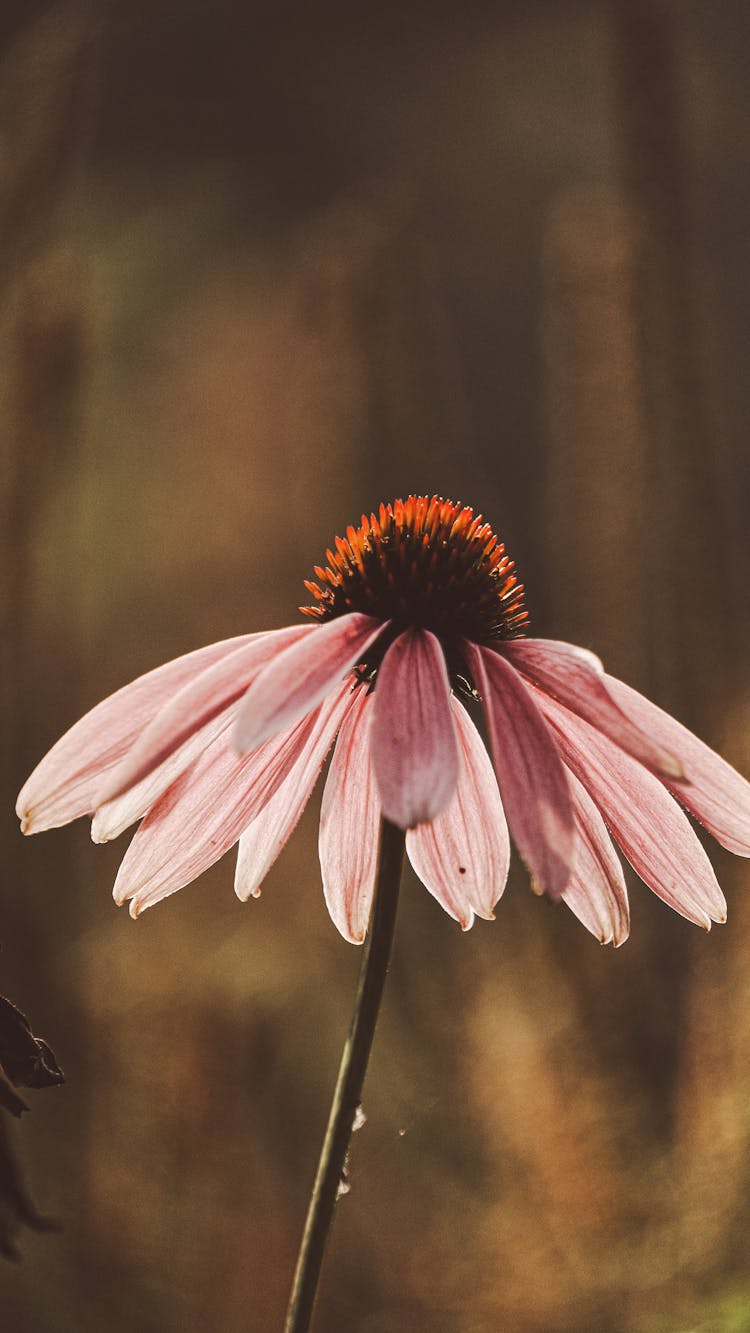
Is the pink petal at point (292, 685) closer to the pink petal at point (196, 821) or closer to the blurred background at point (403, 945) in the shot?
the pink petal at point (196, 821)

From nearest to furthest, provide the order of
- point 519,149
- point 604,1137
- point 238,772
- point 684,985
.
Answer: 1. point 238,772
2. point 604,1137
3. point 684,985
4. point 519,149

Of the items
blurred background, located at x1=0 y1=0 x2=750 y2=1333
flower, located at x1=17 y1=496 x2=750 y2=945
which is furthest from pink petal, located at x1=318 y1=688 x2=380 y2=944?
blurred background, located at x1=0 y1=0 x2=750 y2=1333

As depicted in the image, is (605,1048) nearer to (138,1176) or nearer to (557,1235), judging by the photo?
(557,1235)

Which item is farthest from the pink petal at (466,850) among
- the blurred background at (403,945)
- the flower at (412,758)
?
the blurred background at (403,945)

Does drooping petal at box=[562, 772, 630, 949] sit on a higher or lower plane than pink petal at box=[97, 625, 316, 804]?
lower

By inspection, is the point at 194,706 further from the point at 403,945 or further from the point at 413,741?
the point at 403,945

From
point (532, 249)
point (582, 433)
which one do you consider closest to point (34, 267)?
point (582, 433)

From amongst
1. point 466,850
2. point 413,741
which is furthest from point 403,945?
point 413,741

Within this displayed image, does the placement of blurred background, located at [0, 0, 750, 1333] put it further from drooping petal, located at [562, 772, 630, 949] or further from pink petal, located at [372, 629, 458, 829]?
pink petal, located at [372, 629, 458, 829]
